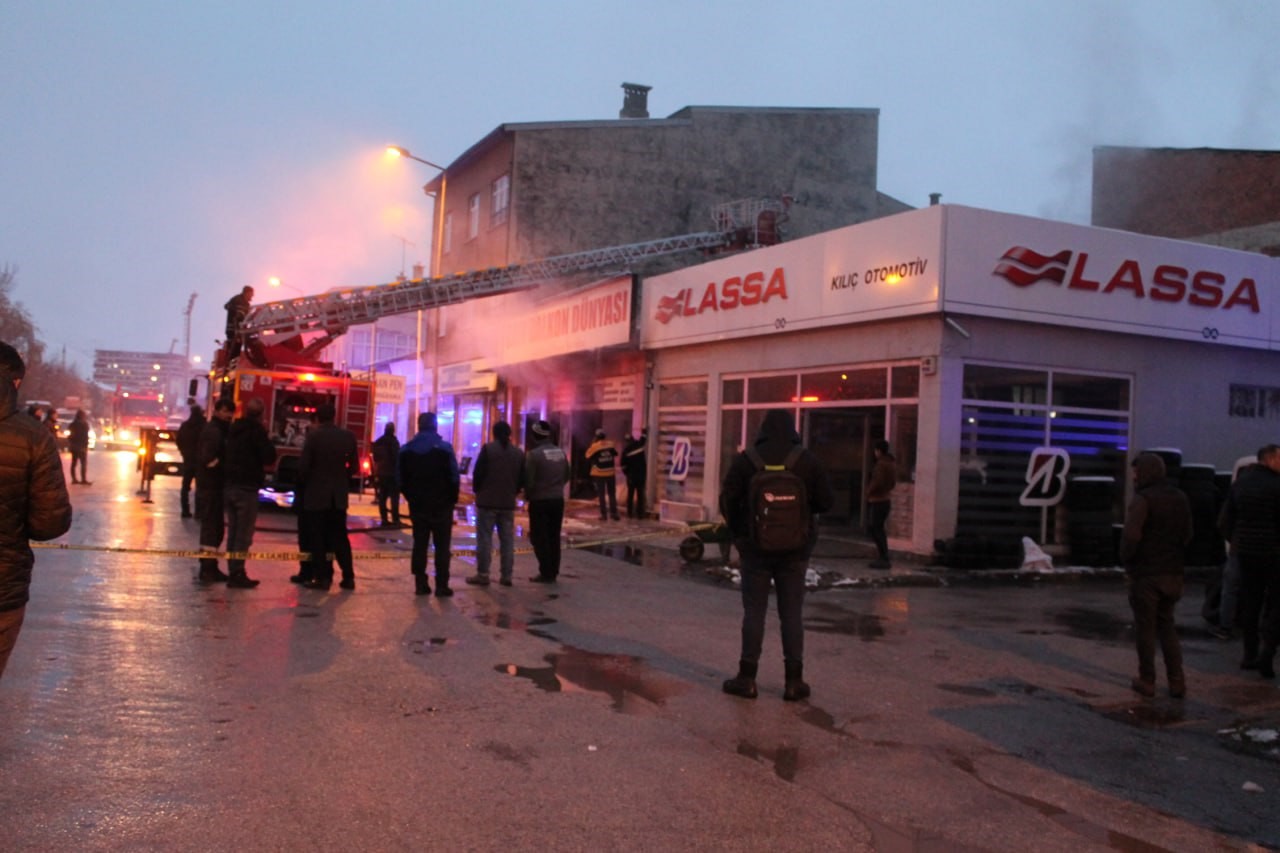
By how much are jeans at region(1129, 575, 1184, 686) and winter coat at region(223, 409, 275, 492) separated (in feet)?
24.8

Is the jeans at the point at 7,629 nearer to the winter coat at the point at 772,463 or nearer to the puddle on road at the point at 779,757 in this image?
the puddle on road at the point at 779,757

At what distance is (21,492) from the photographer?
3.88 metres

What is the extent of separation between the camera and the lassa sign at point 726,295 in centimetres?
1688

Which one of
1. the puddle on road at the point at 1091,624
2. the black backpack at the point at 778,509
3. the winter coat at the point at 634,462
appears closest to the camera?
the black backpack at the point at 778,509

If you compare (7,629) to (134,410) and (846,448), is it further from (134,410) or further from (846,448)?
(134,410)

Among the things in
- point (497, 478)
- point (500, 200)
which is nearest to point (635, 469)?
point (497, 478)

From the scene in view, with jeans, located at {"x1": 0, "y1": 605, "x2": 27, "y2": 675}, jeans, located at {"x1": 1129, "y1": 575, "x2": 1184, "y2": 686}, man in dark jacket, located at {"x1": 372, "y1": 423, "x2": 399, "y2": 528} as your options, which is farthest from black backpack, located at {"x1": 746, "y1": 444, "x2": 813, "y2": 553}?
man in dark jacket, located at {"x1": 372, "y1": 423, "x2": 399, "y2": 528}

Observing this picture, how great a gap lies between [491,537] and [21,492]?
6.83 meters

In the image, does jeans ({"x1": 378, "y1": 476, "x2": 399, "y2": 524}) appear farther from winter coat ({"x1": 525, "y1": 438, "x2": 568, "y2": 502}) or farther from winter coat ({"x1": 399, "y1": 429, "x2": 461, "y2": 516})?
winter coat ({"x1": 399, "y1": 429, "x2": 461, "y2": 516})

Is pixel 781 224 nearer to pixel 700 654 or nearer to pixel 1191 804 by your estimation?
pixel 700 654

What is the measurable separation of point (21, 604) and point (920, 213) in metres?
12.4

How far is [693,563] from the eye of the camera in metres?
13.4

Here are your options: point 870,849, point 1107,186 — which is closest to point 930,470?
point 870,849

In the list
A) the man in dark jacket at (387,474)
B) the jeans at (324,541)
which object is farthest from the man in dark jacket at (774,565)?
the man in dark jacket at (387,474)
